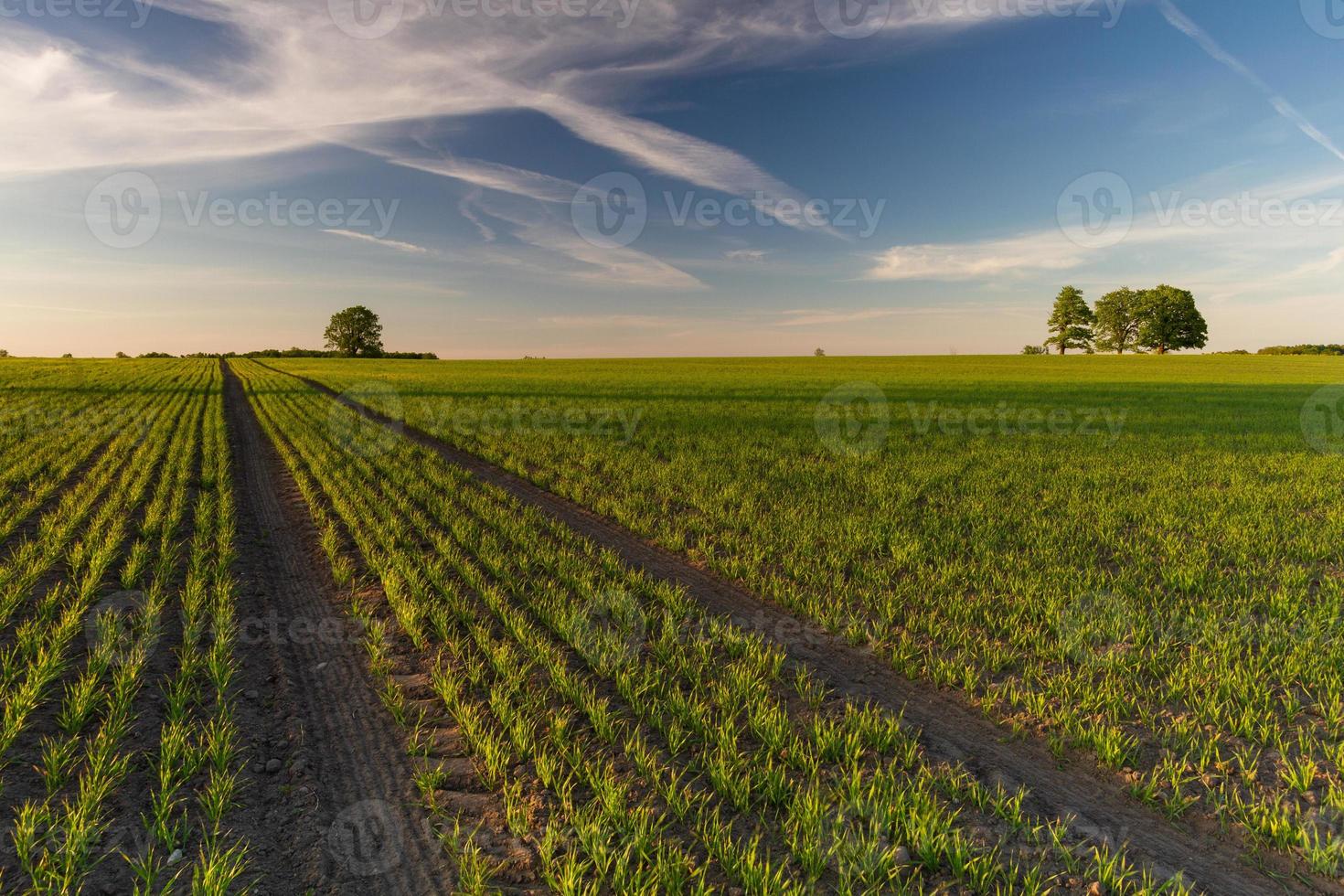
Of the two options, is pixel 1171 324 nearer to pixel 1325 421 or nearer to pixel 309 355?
pixel 1325 421

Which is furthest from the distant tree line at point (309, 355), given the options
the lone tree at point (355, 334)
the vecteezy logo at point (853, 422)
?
the vecteezy logo at point (853, 422)

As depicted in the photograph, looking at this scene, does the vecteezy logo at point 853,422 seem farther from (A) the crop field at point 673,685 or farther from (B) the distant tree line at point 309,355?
(B) the distant tree line at point 309,355

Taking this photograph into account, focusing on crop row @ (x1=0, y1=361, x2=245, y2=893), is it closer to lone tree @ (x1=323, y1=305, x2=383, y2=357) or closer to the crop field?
the crop field

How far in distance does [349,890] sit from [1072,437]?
24.0 m

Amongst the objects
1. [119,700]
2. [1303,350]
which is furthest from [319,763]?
[1303,350]

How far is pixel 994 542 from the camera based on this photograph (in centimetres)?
994

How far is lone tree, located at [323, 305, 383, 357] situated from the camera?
425 ft

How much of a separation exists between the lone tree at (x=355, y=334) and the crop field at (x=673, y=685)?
13024 centimetres

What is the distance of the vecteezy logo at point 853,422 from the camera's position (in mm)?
19359

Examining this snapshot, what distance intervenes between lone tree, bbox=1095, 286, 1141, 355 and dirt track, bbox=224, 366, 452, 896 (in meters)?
125

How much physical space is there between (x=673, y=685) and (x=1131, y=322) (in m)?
125

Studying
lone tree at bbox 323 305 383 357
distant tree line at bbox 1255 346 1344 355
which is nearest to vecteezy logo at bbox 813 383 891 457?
distant tree line at bbox 1255 346 1344 355

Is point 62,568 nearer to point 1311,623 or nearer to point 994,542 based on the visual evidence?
point 994,542

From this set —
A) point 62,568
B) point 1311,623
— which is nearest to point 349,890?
point 62,568
